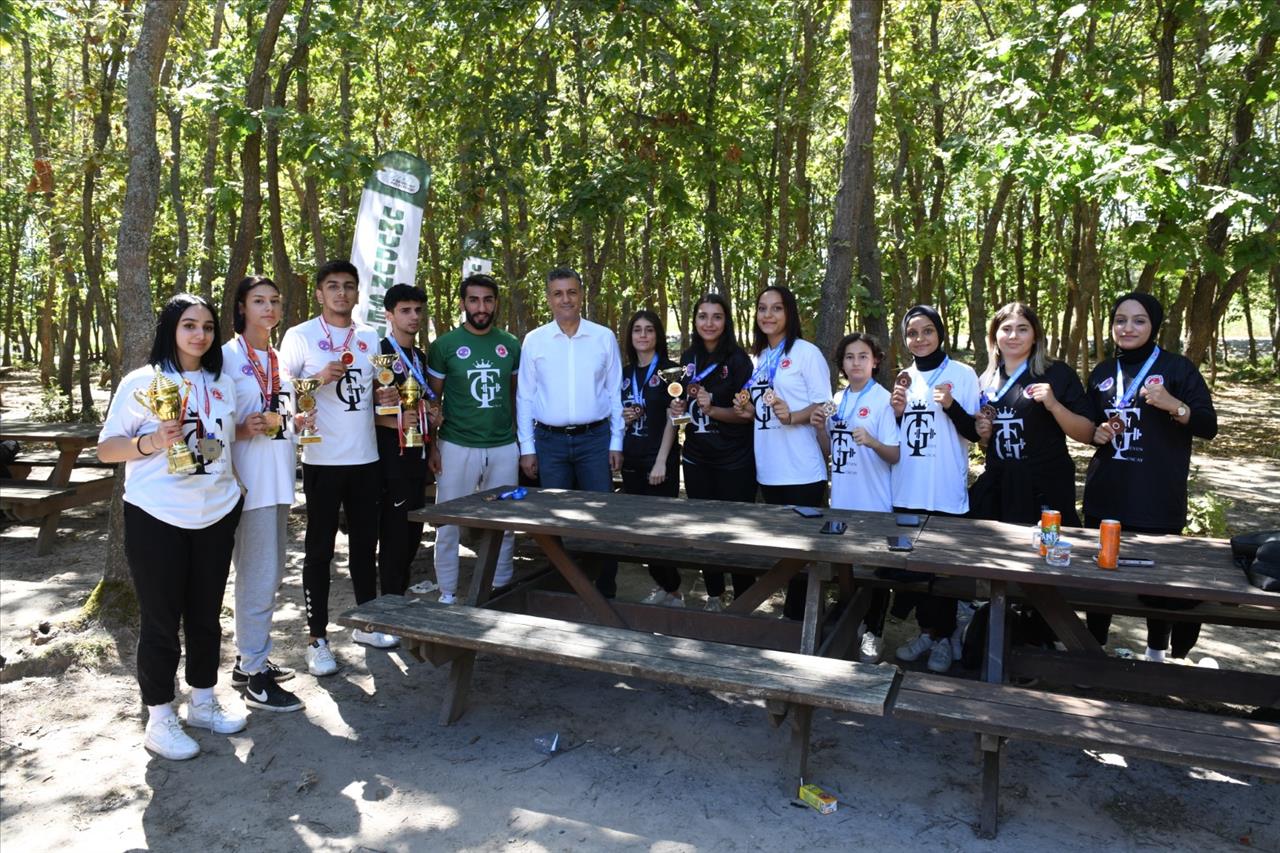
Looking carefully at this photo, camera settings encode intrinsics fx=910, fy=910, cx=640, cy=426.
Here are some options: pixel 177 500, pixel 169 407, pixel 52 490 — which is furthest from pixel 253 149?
pixel 177 500

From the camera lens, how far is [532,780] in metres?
3.96

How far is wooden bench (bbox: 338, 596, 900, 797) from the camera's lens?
3.53 meters

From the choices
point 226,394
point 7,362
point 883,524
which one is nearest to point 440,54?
point 226,394

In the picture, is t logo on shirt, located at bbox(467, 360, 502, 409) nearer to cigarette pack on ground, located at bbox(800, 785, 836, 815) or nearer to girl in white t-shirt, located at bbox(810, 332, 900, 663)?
girl in white t-shirt, located at bbox(810, 332, 900, 663)

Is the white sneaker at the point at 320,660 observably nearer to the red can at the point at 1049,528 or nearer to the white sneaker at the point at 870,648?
the white sneaker at the point at 870,648

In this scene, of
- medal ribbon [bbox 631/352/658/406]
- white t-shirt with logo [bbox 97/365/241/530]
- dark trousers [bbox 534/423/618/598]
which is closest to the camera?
white t-shirt with logo [bbox 97/365/241/530]

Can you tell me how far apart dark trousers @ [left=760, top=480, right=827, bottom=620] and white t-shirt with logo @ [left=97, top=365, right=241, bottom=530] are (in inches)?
118

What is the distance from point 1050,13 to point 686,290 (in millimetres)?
16897

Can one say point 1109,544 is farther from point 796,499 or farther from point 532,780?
point 532,780

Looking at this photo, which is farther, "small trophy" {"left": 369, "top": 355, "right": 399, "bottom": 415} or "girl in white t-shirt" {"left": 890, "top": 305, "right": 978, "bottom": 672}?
"small trophy" {"left": 369, "top": 355, "right": 399, "bottom": 415}

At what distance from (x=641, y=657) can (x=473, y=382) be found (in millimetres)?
2403

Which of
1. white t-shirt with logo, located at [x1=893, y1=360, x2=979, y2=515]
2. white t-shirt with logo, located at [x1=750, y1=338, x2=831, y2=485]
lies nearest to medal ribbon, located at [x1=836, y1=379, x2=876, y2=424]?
white t-shirt with logo, located at [x1=750, y1=338, x2=831, y2=485]

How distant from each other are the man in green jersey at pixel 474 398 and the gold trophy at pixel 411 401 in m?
0.37

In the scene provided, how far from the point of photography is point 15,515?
7781 millimetres
